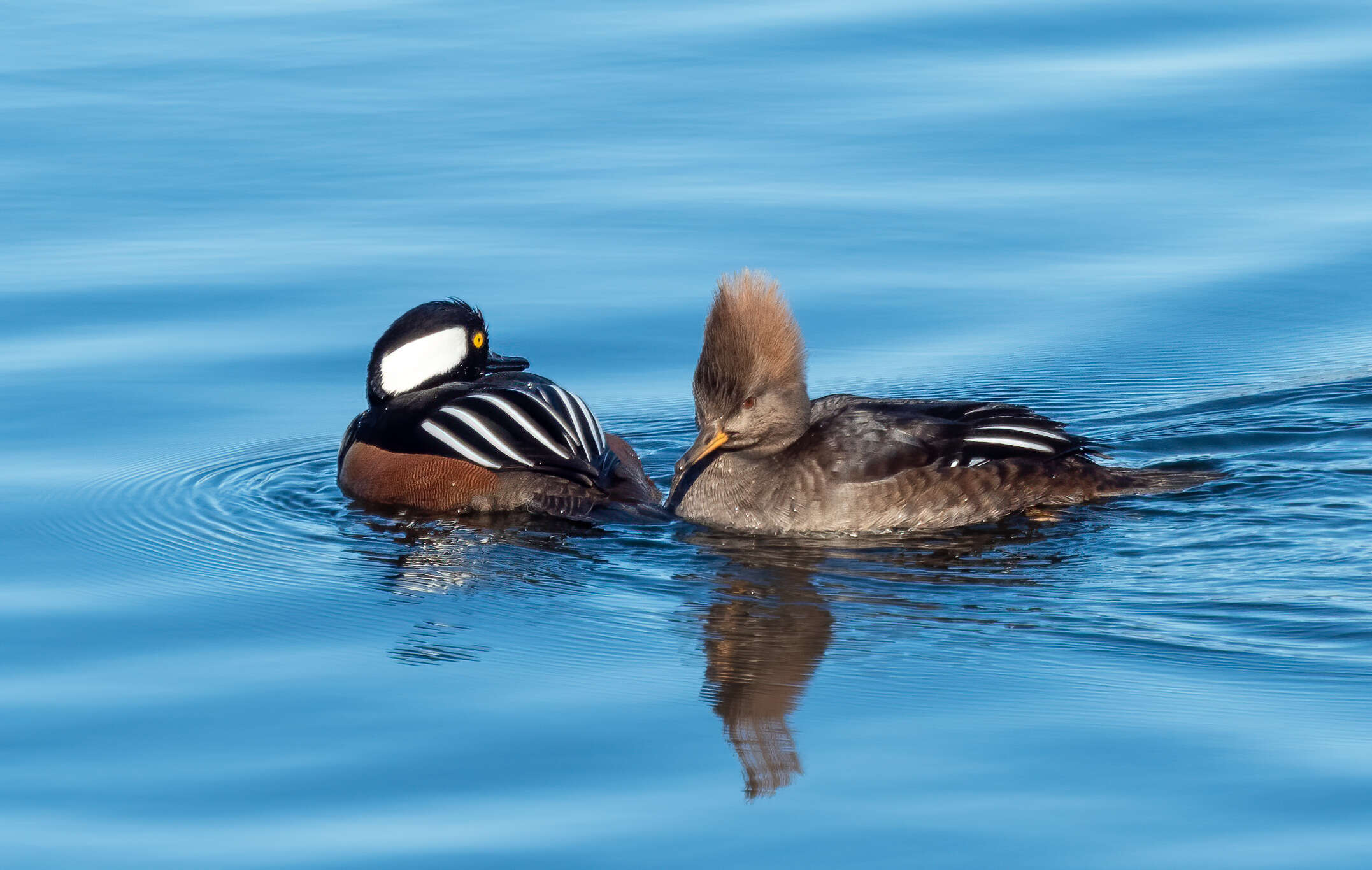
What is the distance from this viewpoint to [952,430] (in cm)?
1002

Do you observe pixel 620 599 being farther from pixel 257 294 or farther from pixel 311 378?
pixel 257 294

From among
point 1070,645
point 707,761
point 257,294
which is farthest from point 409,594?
point 257,294

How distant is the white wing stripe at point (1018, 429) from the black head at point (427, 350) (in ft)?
9.82

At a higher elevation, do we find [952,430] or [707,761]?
[952,430]

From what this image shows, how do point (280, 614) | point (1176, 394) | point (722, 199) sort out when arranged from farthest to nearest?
point (722, 199) → point (1176, 394) → point (280, 614)

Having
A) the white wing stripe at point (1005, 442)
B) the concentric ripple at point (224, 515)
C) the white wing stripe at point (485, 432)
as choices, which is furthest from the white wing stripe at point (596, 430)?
the white wing stripe at point (1005, 442)

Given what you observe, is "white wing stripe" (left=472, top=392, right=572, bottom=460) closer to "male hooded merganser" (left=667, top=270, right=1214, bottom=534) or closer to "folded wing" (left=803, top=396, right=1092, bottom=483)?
"male hooded merganser" (left=667, top=270, right=1214, bottom=534)

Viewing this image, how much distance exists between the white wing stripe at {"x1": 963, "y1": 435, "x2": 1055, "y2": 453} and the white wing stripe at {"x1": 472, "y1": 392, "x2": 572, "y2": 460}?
2119 millimetres

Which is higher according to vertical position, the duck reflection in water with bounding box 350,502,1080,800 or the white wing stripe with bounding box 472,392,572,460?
the white wing stripe with bounding box 472,392,572,460

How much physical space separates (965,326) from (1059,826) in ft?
21.8

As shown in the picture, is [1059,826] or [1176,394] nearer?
[1059,826]

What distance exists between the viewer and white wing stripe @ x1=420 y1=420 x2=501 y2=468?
1030 cm

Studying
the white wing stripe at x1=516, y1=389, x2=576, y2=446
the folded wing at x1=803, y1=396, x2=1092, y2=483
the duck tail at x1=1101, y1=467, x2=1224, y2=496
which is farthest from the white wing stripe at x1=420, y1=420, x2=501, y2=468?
the duck tail at x1=1101, y1=467, x2=1224, y2=496

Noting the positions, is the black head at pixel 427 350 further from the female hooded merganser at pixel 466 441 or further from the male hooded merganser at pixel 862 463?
the male hooded merganser at pixel 862 463
